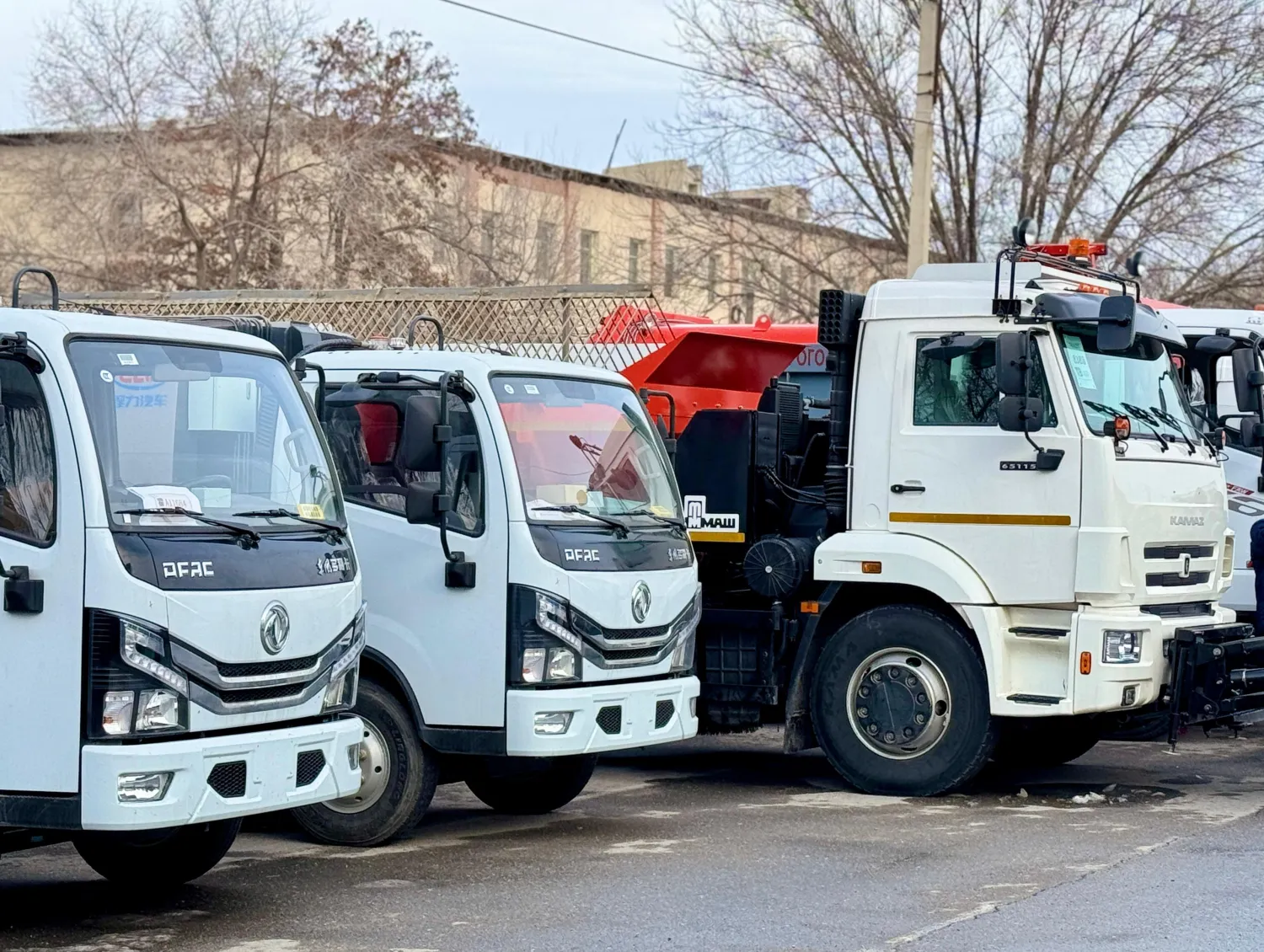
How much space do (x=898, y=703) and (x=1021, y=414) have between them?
1852 mm

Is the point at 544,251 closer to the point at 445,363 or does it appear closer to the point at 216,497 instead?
the point at 445,363

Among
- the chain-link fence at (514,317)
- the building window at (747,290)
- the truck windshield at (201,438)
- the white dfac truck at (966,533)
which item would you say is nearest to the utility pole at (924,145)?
the chain-link fence at (514,317)

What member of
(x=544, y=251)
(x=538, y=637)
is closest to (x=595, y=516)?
(x=538, y=637)

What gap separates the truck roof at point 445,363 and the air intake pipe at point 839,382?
1.75 m

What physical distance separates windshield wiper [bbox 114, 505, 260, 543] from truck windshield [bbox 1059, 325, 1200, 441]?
16.4ft

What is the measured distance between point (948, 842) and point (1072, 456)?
229 centimetres

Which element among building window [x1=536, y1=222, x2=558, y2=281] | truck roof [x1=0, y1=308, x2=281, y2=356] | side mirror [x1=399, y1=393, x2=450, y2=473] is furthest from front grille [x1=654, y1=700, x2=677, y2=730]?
building window [x1=536, y1=222, x2=558, y2=281]

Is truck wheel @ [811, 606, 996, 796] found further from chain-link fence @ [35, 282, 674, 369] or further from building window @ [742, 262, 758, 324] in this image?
building window @ [742, 262, 758, 324]

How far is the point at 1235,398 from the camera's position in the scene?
493 inches

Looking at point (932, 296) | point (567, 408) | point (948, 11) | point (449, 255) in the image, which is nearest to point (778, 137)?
point (948, 11)

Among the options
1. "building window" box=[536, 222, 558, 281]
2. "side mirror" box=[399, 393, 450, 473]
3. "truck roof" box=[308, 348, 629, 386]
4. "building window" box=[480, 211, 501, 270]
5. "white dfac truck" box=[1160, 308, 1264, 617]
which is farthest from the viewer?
"building window" box=[536, 222, 558, 281]

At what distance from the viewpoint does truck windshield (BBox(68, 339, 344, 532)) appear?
6.62 metres

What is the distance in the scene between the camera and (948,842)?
29.2ft

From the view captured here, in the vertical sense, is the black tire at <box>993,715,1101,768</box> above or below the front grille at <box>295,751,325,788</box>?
below
